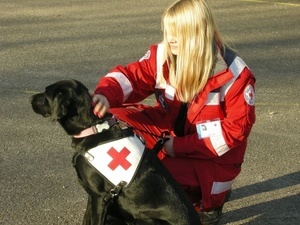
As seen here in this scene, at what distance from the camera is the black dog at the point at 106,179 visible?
3.73 meters

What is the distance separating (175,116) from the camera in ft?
14.3

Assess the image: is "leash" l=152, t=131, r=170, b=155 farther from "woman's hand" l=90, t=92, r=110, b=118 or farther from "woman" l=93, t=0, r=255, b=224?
"woman's hand" l=90, t=92, r=110, b=118

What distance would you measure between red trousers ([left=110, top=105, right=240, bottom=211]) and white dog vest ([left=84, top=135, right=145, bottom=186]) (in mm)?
472

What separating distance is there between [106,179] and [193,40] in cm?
95

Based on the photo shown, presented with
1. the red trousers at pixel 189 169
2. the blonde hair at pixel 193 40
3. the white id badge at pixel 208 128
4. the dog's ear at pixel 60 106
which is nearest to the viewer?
the dog's ear at pixel 60 106

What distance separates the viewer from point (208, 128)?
13.8 ft

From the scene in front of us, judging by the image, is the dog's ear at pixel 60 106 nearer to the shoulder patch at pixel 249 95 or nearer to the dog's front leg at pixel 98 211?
the dog's front leg at pixel 98 211

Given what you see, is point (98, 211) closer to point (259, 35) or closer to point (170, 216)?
point (170, 216)

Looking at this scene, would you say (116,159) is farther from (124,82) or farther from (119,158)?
(124,82)

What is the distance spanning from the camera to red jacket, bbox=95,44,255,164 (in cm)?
412

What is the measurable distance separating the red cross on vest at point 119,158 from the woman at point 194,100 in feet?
0.96

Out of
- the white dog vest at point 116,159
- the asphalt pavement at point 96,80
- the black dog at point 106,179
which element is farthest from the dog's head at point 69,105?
the asphalt pavement at point 96,80

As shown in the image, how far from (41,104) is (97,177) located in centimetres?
48

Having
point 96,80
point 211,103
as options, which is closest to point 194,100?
point 211,103
